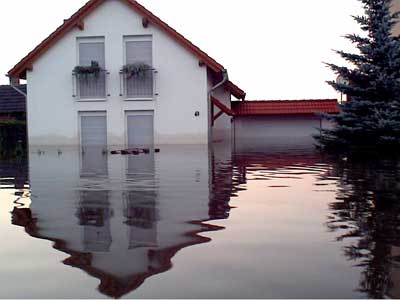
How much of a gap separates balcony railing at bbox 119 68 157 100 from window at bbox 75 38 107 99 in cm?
97

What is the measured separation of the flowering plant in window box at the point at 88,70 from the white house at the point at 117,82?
0.15 ft

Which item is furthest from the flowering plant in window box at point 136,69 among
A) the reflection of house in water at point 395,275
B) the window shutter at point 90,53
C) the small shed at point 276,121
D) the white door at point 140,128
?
the reflection of house in water at point 395,275

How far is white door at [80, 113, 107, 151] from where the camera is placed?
2442 centimetres

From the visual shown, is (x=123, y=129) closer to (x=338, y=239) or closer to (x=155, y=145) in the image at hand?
(x=155, y=145)

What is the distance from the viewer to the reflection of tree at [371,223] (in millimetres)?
3596

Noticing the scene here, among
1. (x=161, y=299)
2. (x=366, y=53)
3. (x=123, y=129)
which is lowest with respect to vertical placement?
(x=161, y=299)

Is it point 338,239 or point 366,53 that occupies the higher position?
point 366,53

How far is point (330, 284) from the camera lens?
3.46 meters

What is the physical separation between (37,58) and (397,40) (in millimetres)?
16271

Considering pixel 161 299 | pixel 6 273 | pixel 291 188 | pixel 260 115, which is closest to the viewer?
pixel 161 299

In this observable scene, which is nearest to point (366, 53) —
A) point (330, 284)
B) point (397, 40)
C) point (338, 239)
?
point (397, 40)

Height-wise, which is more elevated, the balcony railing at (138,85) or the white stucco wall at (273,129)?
the balcony railing at (138,85)

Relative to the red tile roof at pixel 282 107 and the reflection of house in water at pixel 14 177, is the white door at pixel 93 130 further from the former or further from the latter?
the reflection of house in water at pixel 14 177

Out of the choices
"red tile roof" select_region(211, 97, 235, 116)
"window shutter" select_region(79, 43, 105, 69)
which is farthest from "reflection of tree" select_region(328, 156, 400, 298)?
"window shutter" select_region(79, 43, 105, 69)
